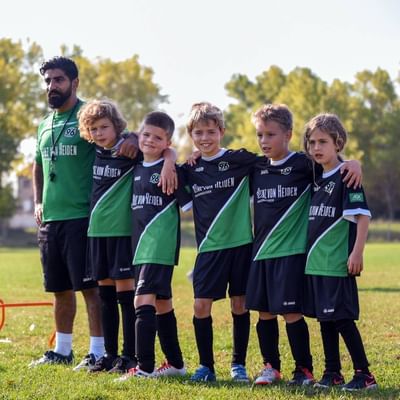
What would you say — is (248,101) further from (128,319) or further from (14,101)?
(128,319)

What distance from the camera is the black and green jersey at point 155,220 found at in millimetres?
6605

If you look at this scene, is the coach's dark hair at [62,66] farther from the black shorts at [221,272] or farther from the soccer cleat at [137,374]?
the soccer cleat at [137,374]

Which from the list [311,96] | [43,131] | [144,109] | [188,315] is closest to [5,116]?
[144,109]

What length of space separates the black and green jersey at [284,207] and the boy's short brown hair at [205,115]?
1.93 feet

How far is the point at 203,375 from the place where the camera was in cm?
641

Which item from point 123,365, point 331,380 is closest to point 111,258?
point 123,365

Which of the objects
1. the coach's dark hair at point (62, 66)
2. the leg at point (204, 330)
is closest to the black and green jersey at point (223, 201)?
the leg at point (204, 330)

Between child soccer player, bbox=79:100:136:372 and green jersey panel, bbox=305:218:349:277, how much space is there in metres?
1.65

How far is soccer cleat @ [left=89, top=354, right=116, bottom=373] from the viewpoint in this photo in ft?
22.9

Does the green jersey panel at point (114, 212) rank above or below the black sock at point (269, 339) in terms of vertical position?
above

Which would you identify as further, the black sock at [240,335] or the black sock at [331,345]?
the black sock at [240,335]

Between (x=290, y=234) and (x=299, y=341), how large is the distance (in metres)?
0.83

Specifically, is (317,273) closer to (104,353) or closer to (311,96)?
(104,353)

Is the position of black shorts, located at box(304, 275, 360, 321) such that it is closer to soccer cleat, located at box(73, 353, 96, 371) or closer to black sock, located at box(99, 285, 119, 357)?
black sock, located at box(99, 285, 119, 357)
